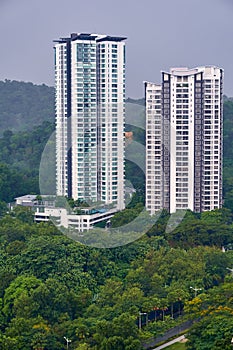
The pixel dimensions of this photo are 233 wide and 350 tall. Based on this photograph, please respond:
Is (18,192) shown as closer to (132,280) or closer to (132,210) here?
(132,210)

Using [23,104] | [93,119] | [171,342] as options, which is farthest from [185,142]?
[23,104]

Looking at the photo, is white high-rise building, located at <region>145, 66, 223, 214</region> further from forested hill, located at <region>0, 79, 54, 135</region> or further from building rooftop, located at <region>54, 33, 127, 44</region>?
forested hill, located at <region>0, 79, 54, 135</region>

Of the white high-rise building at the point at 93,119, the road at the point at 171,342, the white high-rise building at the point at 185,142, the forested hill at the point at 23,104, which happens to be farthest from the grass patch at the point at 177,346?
the forested hill at the point at 23,104

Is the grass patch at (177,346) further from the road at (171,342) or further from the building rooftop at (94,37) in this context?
the building rooftop at (94,37)

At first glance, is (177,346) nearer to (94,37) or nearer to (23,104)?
(94,37)

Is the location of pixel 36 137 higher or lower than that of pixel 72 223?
higher

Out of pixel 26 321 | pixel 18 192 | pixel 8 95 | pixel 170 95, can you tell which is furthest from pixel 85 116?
pixel 8 95
